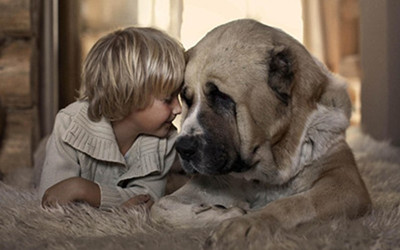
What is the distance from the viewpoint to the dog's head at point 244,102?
57.7 inches

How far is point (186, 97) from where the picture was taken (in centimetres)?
158

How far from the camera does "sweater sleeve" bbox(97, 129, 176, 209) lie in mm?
1720

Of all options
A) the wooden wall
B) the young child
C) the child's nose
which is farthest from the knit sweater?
the wooden wall

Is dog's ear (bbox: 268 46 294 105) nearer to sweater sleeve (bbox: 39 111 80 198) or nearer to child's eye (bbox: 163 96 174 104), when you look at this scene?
child's eye (bbox: 163 96 174 104)

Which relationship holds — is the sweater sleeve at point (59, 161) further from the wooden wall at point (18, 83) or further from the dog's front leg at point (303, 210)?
the wooden wall at point (18, 83)

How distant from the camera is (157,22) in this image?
2.82m

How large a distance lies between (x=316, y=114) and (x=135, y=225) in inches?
21.4

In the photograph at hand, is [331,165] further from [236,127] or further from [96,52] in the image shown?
[96,52]

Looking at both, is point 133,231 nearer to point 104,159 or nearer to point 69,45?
point 104,159

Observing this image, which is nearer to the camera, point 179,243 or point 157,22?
point 179,243

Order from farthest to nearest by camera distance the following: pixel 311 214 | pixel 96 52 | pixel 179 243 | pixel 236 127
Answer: pixel 96 52
pixel 236 127
pixel 311 214
pixel 179 243

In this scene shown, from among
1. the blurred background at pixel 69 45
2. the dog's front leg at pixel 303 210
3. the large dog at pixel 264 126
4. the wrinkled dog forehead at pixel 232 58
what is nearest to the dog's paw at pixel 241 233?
the dog's front leg at pixel 303 210

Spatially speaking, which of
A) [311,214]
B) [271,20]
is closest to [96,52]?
[311,214]

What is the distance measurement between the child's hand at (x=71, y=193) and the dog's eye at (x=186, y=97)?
0.34 metres
